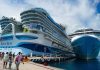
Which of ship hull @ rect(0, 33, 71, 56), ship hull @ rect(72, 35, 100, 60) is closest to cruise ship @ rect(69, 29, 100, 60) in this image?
ship hull @ rect(72, 35, 100, 60)

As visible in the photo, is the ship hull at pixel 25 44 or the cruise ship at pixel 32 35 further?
the cruise ship at pixel 32 35

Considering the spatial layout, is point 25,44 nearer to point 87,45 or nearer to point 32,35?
point 32,35

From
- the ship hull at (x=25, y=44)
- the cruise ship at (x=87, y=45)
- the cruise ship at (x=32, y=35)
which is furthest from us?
the cruise ship at (x=87, y=45)

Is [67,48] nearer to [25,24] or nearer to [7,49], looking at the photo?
[25,24]

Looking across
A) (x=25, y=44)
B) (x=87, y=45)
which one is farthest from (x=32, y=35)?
(x=87, y=45)

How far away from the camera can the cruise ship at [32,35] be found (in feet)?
193

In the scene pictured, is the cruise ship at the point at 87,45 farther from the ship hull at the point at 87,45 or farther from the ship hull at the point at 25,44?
the ship hull at the point at 25,44

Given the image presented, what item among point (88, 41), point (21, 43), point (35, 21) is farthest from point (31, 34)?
point (88, 41)

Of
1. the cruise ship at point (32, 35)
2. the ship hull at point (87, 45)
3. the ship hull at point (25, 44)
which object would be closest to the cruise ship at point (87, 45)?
the ship hull at point (87, 45)

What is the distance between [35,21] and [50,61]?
16.9 meters

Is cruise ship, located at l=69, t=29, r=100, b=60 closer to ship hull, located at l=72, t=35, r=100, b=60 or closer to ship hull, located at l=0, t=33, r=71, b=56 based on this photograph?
ship hull, located at l=72, t=35, r=100, b=60

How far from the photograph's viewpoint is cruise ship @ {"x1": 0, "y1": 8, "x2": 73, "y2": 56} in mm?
58719

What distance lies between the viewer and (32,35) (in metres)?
59.7

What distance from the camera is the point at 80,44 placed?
71.3m
